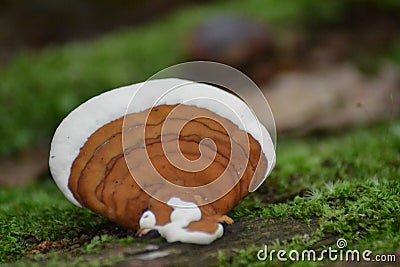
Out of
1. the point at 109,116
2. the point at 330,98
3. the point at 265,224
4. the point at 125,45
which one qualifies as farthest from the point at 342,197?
the point at 125,45

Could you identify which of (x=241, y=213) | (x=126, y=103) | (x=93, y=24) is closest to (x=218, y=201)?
(x=241, y=213)

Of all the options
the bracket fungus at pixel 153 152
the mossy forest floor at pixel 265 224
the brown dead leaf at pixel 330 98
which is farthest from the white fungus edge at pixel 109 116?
the brown dead leaf at pixel 330 98

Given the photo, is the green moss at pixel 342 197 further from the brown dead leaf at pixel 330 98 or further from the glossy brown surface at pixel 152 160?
the brown dead leaf at pixel 330 98

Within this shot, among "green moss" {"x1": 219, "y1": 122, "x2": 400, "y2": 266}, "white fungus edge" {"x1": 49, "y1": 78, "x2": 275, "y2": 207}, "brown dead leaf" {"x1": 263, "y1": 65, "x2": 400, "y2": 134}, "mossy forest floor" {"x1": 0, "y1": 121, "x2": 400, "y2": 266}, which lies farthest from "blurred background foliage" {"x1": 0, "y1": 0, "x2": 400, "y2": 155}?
"white fungus edge" {"x1": 49, "y1": 78, "x2": 275, "y2": 207}

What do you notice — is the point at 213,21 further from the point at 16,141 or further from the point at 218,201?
the point at 218,201

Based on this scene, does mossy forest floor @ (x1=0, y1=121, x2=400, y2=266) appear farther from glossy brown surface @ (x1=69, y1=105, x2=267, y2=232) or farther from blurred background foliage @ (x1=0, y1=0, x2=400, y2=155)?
blurred background foliage @ (x1=0, y1=0, x2=400, y2=155)
